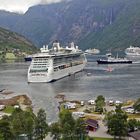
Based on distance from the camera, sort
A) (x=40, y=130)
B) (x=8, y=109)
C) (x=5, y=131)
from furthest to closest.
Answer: (x=8, y=109), (x=40, y=130), (x=5, y=131)

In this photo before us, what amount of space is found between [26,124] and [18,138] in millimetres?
1999

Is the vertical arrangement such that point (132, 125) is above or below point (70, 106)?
above

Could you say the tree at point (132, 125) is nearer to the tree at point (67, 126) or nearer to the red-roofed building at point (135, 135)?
the red-roofed building at point (135, 135)

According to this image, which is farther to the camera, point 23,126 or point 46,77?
point 46,77

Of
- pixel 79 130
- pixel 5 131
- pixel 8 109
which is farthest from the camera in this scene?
pixel 8 109

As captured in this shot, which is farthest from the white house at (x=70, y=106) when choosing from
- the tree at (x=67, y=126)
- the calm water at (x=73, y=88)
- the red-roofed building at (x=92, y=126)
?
the tree at (x=67, y=126)

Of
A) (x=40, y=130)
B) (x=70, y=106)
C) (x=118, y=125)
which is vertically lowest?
(x=70, y=106)

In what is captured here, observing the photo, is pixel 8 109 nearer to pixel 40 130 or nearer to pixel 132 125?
pixel 40 130

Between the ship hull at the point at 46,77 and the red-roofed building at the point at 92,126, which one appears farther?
the ship hull at the point at 46,77

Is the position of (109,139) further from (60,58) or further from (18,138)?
(60,58)

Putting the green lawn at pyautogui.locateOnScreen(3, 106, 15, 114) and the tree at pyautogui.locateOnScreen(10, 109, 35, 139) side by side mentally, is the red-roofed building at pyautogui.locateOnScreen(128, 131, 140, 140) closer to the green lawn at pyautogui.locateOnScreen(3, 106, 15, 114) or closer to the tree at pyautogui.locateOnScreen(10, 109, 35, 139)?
the tree at pyautogui.locateOnScreen(10, 109, 35, 139)

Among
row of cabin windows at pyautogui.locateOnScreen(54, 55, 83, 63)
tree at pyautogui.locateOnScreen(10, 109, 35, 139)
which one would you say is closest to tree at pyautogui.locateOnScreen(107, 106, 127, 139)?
tree at pyautogui.locateOnScreen(10, 109, 35, 139)

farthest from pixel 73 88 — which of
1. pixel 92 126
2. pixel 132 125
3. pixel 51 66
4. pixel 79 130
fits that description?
pixel 79 130


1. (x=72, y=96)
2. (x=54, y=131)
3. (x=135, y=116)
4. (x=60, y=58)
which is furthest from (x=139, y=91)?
(x=54, y=131)
